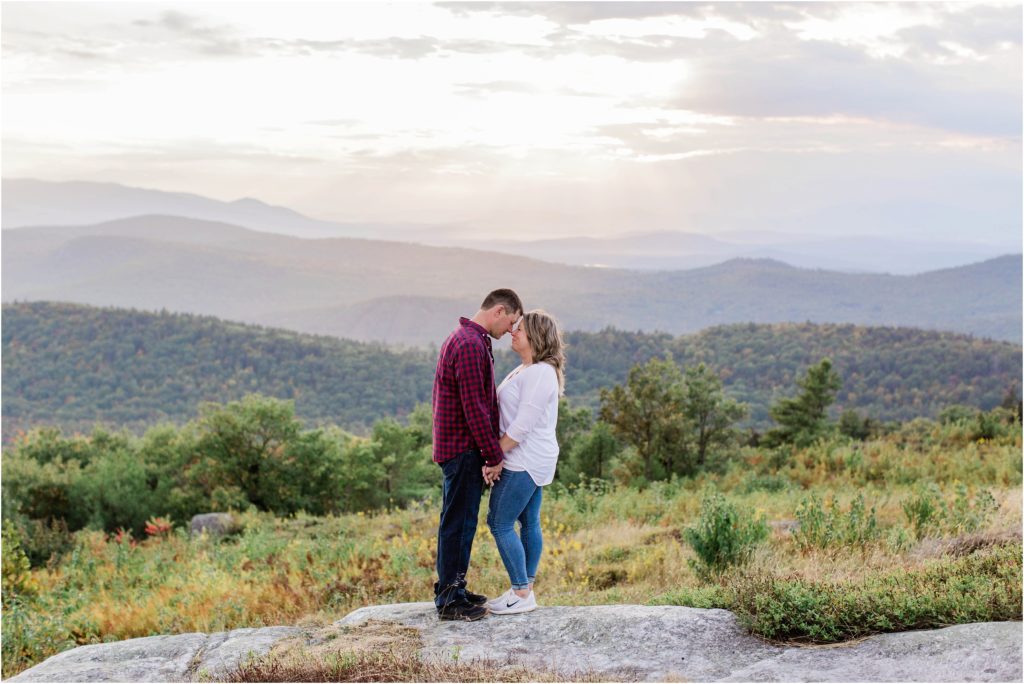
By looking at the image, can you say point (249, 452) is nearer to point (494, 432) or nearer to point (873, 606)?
point (494, 432)

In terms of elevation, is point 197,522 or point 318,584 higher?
point 318,584

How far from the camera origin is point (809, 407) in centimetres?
2292

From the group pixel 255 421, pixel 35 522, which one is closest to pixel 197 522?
pixel 35 522

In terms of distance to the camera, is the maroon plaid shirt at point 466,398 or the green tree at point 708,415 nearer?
the maroon plaid shirt at point 466,398

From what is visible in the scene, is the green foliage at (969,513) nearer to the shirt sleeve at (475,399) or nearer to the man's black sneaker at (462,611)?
the man's black sneaker at (462,611)

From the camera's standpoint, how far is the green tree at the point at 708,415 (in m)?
19.9

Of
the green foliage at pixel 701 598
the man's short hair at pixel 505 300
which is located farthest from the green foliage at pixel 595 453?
the man's short hair at pixel 505 300

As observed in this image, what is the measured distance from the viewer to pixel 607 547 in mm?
9219

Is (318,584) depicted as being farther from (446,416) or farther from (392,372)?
(392,372)

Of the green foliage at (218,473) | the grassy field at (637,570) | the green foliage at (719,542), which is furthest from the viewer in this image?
the green foliage at (218,473)

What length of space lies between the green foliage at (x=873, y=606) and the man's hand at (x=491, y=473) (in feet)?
6.35

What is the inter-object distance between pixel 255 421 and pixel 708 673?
2006 centimetres

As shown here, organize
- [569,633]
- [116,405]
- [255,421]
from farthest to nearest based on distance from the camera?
[116,405] < [255,421] < [569,633]

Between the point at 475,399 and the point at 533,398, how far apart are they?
0.42m
